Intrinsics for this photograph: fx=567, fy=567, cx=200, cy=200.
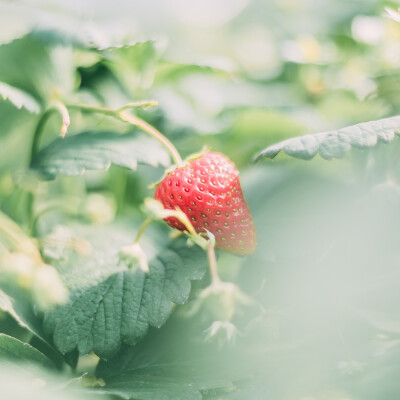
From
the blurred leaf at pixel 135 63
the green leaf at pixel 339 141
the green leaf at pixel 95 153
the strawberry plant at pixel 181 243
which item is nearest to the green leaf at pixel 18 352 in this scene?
the strawberry plant at pixel 181 243

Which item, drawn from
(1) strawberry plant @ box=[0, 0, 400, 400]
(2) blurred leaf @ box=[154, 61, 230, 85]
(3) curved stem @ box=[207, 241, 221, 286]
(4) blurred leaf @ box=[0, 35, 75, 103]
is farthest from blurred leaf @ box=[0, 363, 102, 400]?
(2) blurred leaf @ box=[154, 61, 230, 85]

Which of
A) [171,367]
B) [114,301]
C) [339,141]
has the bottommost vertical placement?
[171,367]

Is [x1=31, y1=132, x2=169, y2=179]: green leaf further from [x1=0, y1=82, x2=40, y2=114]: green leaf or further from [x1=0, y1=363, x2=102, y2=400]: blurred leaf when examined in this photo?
[x1=0, y1=363, x2=102, y2=400]: blurred leaf

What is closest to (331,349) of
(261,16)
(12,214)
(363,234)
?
(363,234)

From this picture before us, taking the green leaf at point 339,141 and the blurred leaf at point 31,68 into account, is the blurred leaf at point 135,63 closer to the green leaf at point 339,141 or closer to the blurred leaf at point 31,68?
the blurred leaf at point 31,68

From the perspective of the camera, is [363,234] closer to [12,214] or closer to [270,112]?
[270,112]

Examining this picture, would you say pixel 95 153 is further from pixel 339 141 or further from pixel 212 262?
pixel 339 141

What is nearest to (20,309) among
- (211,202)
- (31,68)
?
(211,202)
